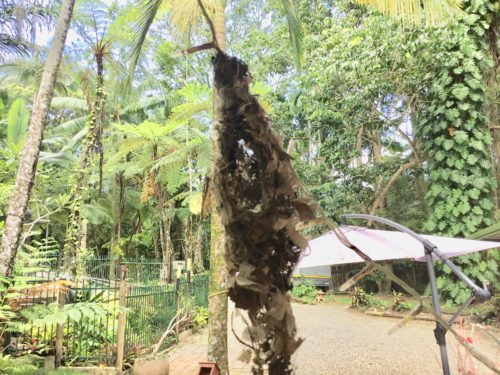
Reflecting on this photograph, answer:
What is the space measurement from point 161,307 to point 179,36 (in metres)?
5.27

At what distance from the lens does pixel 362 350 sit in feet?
28.6

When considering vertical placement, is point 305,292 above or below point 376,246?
below

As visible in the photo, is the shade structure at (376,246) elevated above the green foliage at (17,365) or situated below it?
above

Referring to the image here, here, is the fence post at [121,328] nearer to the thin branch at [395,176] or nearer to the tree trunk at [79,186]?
the tree trunk at [79,186]

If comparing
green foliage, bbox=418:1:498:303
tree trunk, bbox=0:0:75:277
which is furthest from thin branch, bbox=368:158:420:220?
tree trunk, bbox=0:0:75:277

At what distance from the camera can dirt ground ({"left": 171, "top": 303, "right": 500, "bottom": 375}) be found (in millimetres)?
7094

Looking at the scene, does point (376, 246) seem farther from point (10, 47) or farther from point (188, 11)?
point (10, 47)

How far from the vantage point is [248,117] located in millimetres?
1296

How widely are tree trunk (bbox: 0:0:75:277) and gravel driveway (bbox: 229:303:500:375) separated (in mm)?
3870

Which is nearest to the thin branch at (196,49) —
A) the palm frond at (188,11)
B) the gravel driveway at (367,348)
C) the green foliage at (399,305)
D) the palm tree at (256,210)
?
the palm tree at (256,210)

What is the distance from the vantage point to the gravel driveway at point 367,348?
23.7 ft

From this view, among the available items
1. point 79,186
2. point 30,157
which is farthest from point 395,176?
point 30,157

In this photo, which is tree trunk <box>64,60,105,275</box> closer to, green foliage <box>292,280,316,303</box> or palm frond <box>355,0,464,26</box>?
palm frond <box>355,0,464,26</box>

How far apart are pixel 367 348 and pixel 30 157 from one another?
24.7ft
